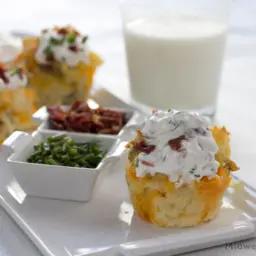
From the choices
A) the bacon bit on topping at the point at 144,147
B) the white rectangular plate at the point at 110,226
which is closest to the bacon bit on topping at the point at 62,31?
the white rectangular plate at the point at 110,226

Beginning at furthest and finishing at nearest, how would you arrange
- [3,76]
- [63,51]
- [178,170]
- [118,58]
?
[118,58] < [63,51] < [3,76] < [178,170]

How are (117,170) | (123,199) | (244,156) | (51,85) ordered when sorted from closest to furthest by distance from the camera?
(123,199)
(117,170)
(244,156)
(51,85)

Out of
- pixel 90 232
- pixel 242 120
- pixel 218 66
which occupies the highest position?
pixel 90 232

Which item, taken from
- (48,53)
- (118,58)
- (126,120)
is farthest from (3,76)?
(118,58)

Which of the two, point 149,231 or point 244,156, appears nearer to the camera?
point 149,231

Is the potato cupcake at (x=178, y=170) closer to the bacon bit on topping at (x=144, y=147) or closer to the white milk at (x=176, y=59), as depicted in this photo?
the bacon bit on topping at (x=144, y=147)

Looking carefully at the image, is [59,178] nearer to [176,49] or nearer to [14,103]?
[14,103]

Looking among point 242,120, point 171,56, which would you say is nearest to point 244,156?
point 242,120

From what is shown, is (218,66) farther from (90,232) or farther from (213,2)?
(90,232)

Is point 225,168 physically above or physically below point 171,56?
above
